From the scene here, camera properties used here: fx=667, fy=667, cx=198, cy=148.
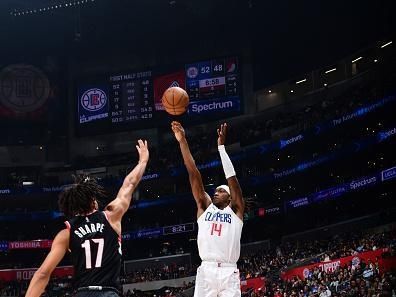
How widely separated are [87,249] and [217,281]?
2.65 meters

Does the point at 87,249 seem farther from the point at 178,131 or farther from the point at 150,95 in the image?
the point at 150,95

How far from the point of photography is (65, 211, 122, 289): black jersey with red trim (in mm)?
4938

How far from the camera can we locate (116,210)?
17.3 feet

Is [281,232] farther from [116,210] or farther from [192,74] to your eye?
[116,210]

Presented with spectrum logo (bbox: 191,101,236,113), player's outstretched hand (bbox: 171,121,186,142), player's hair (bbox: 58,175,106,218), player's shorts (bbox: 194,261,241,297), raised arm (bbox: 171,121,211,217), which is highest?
spectrum logo (bbox: 191,101,236,113)

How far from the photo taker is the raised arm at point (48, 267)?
15.7 feet

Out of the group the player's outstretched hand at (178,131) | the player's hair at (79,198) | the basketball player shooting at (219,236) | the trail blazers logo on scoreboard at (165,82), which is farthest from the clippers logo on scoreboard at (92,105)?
the player's hair at (79,198)

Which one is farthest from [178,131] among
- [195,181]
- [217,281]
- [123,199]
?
[123,199]

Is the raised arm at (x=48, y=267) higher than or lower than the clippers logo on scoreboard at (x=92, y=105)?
lower

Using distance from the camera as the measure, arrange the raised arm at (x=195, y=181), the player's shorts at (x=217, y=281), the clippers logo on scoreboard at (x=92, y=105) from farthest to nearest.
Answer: the clippers logo on scoreboard at (x=92, y=105) → the raised arm at (x=195, y=181) → the player's shorts at (x=217, y=281)

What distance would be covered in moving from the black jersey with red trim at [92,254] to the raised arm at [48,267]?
2.2 inches

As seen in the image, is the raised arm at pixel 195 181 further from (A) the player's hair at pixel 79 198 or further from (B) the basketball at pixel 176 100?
(A) the player's hair at pixel 79 198

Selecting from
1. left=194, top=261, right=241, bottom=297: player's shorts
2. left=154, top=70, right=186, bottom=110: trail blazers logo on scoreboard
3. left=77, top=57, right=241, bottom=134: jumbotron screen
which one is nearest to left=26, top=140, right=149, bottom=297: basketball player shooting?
left=194, top=261, right=241, bottom=297: player's shorts

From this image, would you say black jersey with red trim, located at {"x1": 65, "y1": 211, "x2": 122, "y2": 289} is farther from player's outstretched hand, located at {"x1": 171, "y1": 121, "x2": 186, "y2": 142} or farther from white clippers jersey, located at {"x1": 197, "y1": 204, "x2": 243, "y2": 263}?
player's outstretched hand, located at {"x1": 171, "y1": 121, "x2": 186, "y2": 142}
